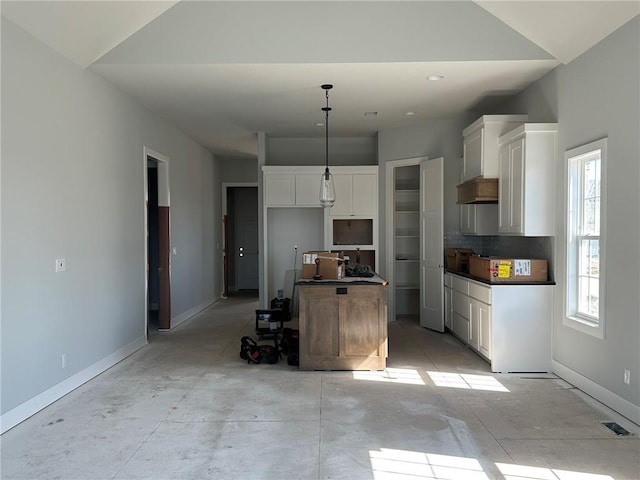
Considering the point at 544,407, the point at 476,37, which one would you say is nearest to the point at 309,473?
the point at 544,407

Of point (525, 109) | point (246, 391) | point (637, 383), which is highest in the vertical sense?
point (525, 109)

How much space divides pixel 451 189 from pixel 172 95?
3.84 metres

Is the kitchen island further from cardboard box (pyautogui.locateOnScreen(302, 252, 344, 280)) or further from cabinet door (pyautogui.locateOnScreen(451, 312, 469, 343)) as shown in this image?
cabinet door (pyautogui.locateOnScreen(451, 312, 469, 343))

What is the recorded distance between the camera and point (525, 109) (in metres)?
5.44

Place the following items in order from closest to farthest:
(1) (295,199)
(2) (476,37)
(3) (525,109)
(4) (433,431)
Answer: (4) (433,431) < (2) (476,37) < (3) (525,109) < (1) (295,199)

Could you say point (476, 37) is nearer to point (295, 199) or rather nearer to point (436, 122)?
point (436, 122)

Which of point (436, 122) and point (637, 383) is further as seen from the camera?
point (436, 122)

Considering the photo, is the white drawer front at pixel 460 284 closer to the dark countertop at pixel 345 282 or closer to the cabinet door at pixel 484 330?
the cabinet door at pixel 484 330

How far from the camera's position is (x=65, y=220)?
419cm

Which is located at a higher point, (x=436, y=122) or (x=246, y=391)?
(x=436, y=122)

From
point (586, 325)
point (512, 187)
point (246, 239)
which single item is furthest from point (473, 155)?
point (246, 239)

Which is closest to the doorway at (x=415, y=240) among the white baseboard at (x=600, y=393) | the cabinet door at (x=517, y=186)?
the cabinet door at (x=517, y=186)

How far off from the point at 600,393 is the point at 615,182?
1669 mm

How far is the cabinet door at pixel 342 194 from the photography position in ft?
25.0
